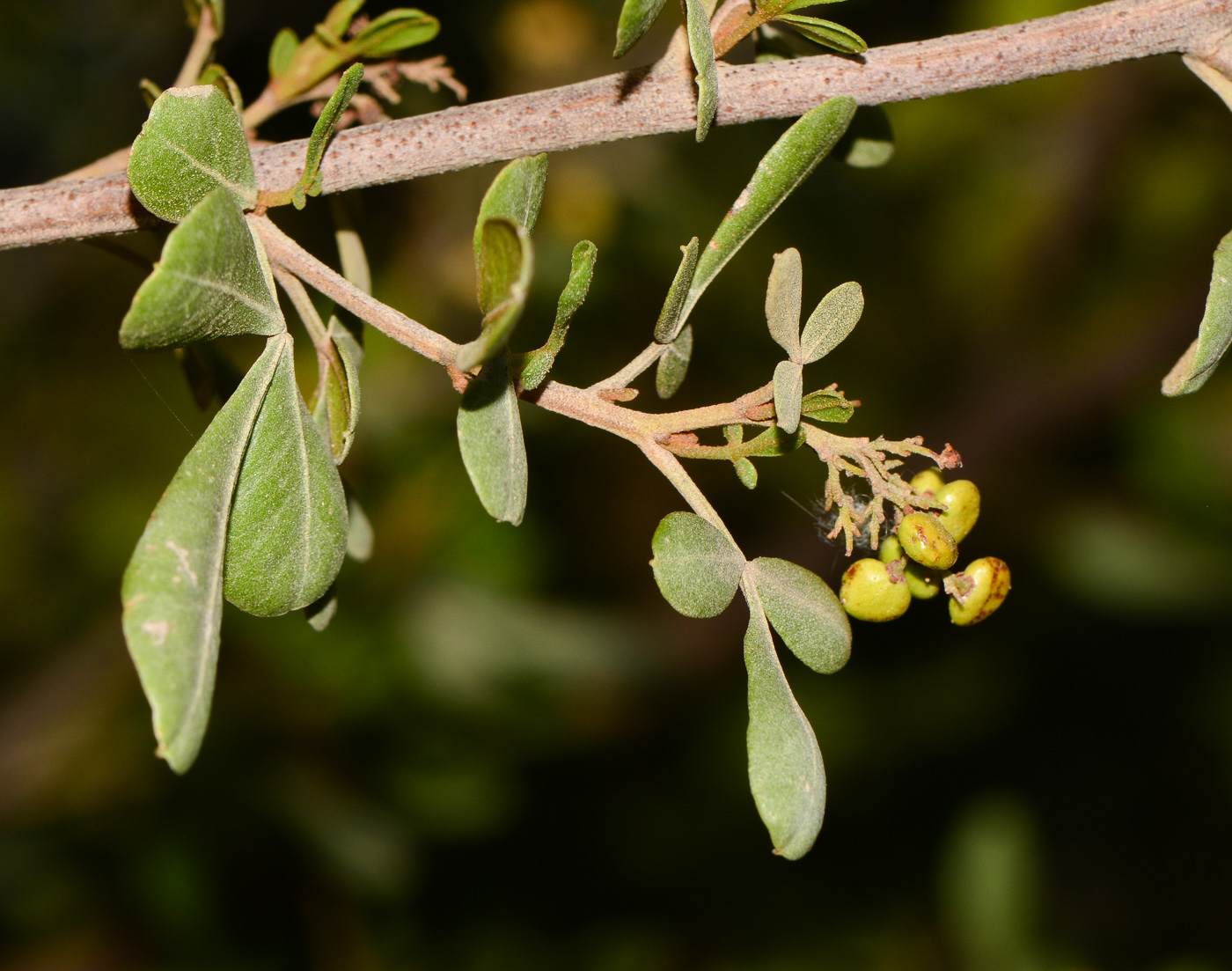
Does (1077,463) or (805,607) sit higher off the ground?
(805,607)

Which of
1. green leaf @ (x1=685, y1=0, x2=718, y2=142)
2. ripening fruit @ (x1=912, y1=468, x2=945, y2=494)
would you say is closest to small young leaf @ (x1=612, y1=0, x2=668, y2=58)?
green leaf @ (x1=685, y1=0, x2=718, y2=142)

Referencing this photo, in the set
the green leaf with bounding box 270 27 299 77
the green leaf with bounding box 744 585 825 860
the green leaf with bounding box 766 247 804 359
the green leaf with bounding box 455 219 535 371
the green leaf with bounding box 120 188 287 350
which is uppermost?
the green leaf with bounding box 270 27 299 77

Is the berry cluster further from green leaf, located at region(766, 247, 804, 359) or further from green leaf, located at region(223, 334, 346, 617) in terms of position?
green leaf, located at region(223, 334, 346, 617)

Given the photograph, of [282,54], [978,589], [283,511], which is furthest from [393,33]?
[978,589]

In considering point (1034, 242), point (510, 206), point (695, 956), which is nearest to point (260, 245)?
point (510, 206)

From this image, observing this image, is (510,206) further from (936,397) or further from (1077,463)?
(1077,463)

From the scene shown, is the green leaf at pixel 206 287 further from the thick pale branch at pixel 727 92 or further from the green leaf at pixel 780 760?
the green leaf at pixel 780 760
